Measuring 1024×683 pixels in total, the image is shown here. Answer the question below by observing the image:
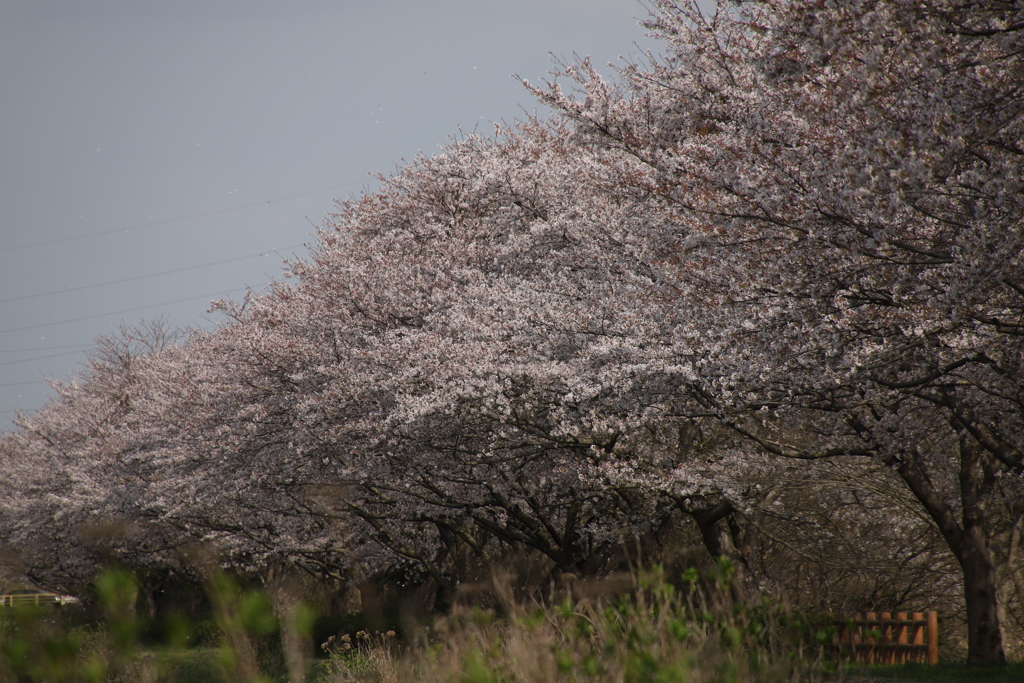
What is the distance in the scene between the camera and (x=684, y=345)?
1000 centimetres

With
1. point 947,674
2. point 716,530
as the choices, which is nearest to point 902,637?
point 947,674

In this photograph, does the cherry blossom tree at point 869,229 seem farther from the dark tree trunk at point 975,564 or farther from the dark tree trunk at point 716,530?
the dark tree trunk at point 716,530

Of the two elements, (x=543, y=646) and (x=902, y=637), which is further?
(x=902, y=637)

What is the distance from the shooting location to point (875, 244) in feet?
23.5

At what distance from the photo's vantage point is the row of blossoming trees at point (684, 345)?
7.06 m

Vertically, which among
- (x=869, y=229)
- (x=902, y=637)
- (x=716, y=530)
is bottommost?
(x=902, y=637)

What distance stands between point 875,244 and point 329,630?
55.6 feet

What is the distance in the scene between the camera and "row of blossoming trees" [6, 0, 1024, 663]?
706cm

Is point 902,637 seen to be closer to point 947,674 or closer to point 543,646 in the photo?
point 947,674

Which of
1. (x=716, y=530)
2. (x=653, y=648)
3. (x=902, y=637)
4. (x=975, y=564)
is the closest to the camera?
(x=653, y=648)

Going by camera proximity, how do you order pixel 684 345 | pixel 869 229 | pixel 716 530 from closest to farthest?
pixel 869 229, pixel 684 345, pixel 716 530

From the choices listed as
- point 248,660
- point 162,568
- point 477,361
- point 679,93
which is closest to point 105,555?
point 162,568

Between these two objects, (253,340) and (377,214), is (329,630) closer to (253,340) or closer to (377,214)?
(253,340)

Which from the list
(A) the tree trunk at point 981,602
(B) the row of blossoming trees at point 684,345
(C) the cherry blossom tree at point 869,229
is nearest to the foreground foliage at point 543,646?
(B) the row of blossoming trees at point 684,345
